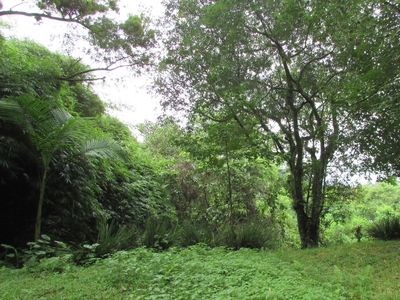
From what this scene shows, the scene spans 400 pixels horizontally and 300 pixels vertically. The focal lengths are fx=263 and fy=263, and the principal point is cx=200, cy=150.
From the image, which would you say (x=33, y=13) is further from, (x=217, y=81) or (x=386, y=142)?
(x=386, y=142)

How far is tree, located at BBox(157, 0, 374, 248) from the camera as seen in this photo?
5469 mm

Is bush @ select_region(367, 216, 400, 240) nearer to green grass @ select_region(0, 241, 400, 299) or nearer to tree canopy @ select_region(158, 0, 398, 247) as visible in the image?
tree canopy @ select_region(158, 0, 398, 247)

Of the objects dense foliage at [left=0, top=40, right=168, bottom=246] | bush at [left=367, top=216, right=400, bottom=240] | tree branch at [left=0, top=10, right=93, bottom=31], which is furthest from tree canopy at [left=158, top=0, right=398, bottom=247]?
dense foliage at [left=0, top=40, right=168, bottom=246]

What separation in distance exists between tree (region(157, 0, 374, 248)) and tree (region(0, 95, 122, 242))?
2.95 meters

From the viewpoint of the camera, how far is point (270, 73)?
700cm

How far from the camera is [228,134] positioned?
558 cm

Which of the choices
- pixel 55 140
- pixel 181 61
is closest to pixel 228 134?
pixel 181 61

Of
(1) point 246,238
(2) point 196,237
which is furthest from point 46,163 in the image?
(1) point 246,238

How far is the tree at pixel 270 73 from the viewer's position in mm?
5469

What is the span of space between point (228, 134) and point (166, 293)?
367 centimetres

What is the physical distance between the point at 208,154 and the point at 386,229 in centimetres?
483

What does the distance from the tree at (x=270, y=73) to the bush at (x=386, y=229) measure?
1508 millimetres

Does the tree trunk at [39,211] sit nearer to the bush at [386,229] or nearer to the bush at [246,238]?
the bush at [246,238]

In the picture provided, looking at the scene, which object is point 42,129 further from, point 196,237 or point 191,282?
point 196,237
